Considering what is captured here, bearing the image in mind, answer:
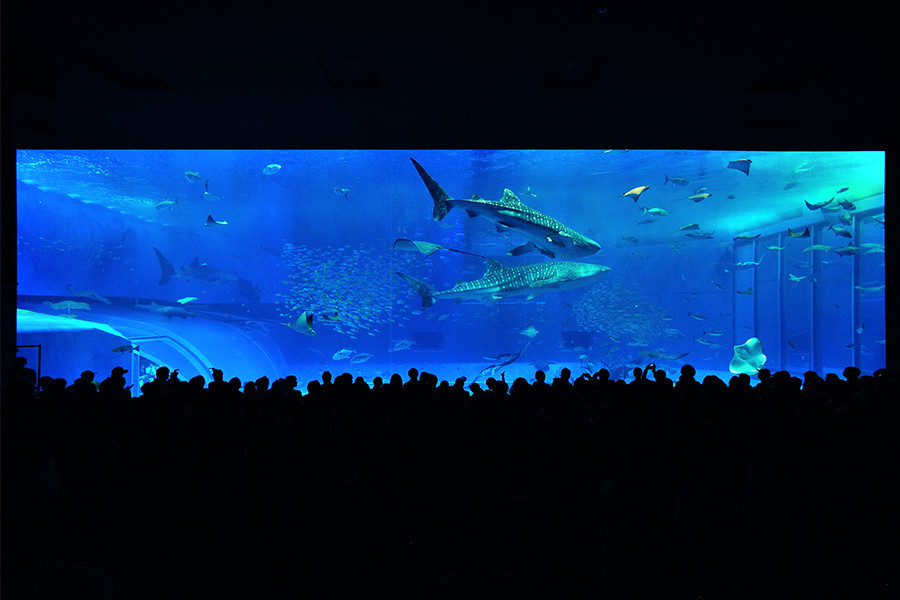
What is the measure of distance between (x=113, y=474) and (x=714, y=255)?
3177 cm

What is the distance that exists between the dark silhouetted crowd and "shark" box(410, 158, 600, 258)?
345cm

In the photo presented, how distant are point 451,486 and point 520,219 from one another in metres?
4.88

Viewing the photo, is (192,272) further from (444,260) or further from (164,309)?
(444,260)

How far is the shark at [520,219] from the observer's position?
7059mm

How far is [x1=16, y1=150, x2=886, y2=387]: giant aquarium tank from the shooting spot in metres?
13.8

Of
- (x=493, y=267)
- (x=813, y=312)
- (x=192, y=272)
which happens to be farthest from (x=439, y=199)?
(x=813, y=312)

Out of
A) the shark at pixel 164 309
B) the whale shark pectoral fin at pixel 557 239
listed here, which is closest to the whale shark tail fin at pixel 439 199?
the whale shark pectoral fin at pixel 557 239

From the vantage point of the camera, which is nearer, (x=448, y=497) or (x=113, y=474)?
(x=113, y=474)
